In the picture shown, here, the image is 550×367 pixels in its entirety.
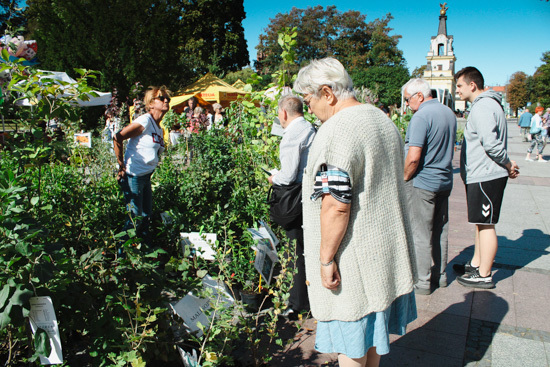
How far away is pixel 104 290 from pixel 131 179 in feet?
6.06

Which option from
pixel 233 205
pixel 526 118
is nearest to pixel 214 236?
pixel 233 205

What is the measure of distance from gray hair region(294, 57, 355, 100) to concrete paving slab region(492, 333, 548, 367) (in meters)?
2.11

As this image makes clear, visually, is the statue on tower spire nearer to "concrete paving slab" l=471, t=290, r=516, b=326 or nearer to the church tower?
the church tower

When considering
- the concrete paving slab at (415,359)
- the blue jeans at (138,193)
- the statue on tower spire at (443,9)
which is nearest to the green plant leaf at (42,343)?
the concrete paving slab at (415,359)

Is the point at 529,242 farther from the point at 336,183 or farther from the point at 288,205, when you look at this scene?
the point at 336,183

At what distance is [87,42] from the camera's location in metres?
18.8

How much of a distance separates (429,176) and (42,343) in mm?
3044

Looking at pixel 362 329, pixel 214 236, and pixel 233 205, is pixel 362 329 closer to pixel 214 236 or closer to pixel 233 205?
pixel 214 236

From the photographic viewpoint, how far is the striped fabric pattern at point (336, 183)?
1609 millimetres

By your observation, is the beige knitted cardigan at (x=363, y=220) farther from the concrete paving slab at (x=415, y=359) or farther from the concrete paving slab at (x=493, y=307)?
the concrete paving slab at (x=493, y=307)

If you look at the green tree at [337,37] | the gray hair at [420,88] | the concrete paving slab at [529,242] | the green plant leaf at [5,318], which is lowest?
the concrete paving slab at [529,242]

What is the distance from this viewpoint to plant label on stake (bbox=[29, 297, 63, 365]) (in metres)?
1.57

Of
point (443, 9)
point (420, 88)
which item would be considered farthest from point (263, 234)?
point (443, 9)

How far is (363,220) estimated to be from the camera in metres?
1.70
